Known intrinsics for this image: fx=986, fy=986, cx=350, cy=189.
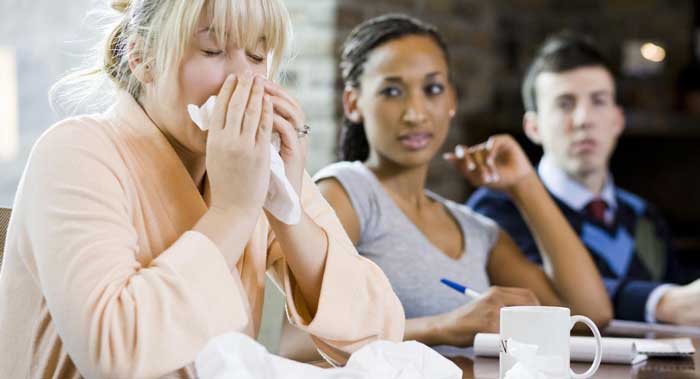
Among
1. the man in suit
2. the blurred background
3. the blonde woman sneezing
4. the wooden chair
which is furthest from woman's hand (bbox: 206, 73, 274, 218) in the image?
the blurred background

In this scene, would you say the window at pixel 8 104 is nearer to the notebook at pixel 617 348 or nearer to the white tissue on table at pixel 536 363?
the notebook at pixel 617 348

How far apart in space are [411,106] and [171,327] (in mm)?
861

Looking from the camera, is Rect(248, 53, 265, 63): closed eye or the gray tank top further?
the gray tank top

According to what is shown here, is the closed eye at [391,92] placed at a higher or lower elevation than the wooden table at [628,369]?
higher

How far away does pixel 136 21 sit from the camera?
3.81 ft

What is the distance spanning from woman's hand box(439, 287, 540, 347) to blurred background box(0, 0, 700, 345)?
132cm

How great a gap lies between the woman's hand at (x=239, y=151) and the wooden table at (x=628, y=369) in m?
0.38

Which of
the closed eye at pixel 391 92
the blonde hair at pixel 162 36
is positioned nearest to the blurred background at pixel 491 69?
the closed eye at pixel 391 92

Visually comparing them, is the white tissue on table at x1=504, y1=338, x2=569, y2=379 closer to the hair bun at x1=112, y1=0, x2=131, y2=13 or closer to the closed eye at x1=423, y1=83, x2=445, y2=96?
the hair bun at x1=112, y1=0, x2=131, y2=13

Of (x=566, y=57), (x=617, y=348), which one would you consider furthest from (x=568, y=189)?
(x=617, y=348)

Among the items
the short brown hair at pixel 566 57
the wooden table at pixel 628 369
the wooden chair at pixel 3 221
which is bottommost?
the wooden table at pixel 628 369

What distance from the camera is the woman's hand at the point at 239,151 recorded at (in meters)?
1.04

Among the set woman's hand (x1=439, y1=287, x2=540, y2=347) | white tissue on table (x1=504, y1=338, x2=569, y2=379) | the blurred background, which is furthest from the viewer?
the blurred background

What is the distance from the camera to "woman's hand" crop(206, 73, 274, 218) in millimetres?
1037
